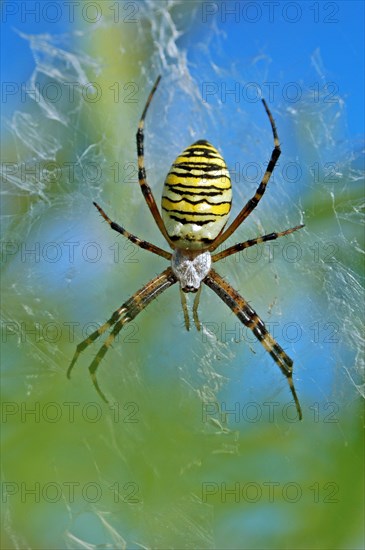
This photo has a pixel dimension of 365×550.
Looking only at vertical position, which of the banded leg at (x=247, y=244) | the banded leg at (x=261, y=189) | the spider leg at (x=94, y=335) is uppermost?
the banded leg at (x=261, y=189)

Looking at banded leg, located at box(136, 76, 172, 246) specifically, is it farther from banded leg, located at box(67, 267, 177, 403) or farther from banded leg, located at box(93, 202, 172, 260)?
banded leg, located at box(67, 267, 177, 403)

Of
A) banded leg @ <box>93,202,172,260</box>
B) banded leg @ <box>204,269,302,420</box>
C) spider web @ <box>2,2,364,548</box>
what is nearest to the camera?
spider web @ <box>2,2,364,548</box>

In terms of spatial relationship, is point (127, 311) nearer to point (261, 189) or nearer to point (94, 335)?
point (94, 335)

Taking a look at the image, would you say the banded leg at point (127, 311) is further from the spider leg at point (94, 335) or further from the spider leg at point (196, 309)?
the spider leg at point (196, 309)

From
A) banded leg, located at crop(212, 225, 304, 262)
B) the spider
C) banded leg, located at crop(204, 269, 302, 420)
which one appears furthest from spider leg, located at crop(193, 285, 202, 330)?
banded leg, located at crop(212, 225, 304, 262)

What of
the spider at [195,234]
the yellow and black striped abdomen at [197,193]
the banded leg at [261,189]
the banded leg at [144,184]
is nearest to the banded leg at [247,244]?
the spider at [195,234]

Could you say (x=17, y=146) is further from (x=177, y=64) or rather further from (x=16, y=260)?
(x=177, y=64)
